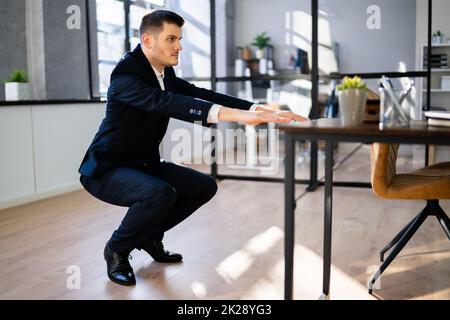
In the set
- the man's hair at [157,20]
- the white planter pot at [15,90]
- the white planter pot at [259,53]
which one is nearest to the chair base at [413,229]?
the man's hair at [157,20]

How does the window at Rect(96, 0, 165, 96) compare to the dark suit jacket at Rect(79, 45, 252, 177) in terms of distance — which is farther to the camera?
the window at Rect(96, 0, 165, 96)

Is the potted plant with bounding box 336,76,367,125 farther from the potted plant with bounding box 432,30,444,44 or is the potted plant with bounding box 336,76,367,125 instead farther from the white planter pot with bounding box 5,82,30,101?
the potted plant with bounding box 432,30,444,44

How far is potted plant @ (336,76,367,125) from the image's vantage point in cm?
162

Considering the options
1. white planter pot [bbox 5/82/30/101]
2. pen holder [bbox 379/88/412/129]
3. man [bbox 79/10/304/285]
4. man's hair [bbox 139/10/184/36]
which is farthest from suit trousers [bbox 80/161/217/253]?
white planter pot [bbox 5/82/30/101]

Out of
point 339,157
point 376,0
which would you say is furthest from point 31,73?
point 339,157

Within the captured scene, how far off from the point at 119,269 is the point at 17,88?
241 cm

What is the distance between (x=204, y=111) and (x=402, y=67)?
3.00 metres

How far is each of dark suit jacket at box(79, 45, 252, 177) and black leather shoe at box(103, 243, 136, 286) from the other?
14.4 inches

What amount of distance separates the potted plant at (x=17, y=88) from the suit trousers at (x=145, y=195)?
2.11 m

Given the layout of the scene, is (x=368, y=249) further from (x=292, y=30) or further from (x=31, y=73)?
(x=292, y=30)

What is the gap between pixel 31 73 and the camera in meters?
4.62

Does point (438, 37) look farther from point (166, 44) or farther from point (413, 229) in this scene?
point (166, 44)

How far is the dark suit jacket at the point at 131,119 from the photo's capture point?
2.12 metres

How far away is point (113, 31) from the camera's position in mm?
5293
